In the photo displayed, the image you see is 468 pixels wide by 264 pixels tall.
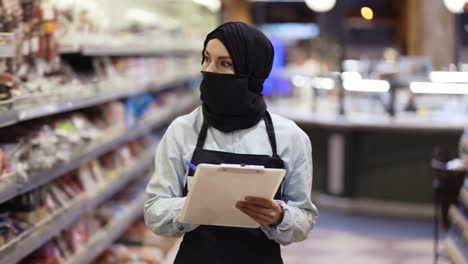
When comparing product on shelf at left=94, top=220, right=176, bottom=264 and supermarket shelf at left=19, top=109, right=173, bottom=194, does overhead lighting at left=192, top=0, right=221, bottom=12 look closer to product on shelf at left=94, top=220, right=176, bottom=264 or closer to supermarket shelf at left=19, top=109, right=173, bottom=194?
supermarket shelf at left=19, top=109, right=173, bottom=194

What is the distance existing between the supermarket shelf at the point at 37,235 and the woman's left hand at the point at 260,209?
46.3 inches

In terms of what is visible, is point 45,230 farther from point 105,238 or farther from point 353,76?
point 353,76

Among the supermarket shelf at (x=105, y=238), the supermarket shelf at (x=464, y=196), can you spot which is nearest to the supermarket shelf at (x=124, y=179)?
the supermarket shelf at (x=105, y=238)

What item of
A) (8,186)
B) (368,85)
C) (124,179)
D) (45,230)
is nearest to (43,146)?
(45,230)

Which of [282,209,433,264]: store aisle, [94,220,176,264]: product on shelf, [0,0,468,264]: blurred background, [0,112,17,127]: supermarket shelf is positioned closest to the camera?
[0,112,17,127]: supermarket shelf

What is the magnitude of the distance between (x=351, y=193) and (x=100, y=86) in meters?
3.48

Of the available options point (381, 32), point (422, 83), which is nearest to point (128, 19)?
point (422, 83)

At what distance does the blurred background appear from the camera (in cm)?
325

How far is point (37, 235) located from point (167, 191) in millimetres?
1227

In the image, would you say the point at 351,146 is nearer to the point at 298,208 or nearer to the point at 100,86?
the point at 100,86

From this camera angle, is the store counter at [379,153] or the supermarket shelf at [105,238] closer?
the supermarket shelf at [105,238]

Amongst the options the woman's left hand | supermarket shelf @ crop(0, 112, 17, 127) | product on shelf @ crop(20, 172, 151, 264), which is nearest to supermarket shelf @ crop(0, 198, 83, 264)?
product on shelf @ crop(20, 172, 151, 264)

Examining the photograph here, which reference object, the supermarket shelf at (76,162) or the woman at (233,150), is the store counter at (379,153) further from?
the woman at (233,150)

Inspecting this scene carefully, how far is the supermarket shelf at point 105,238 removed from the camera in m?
3.86
